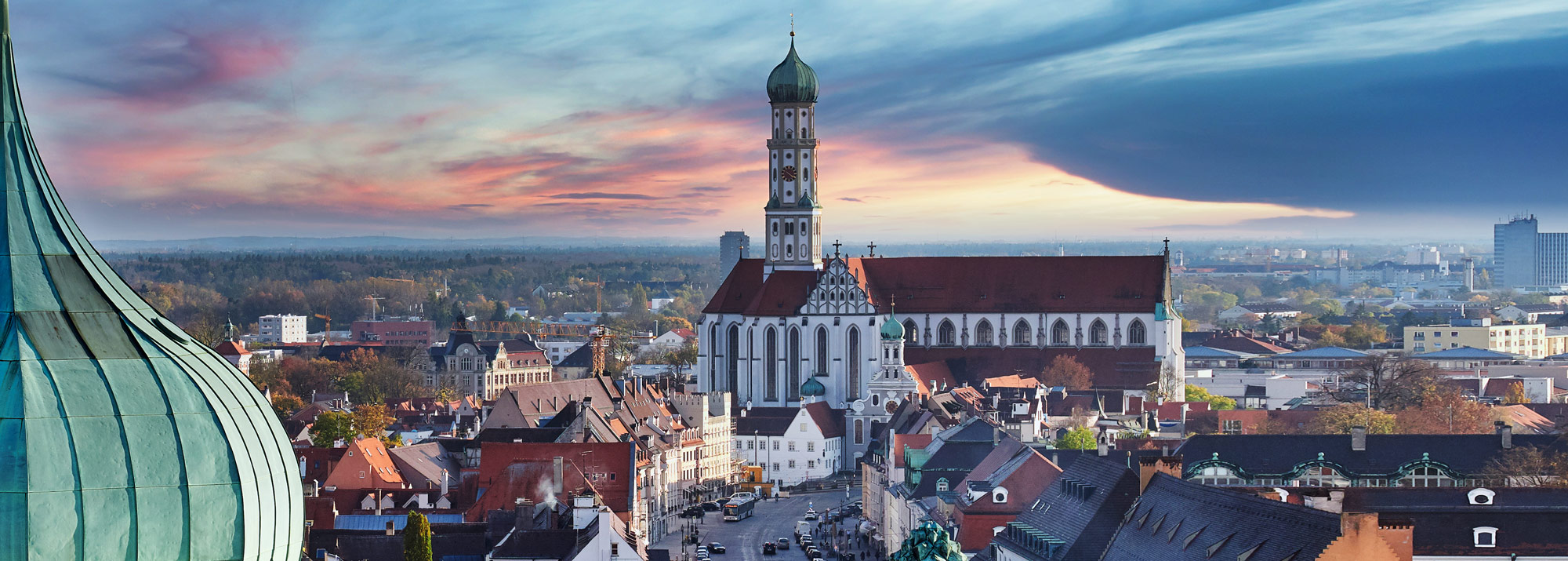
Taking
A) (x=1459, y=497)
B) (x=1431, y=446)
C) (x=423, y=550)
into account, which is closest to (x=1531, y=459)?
(x=1431, y=446)

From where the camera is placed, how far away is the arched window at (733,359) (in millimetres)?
123000

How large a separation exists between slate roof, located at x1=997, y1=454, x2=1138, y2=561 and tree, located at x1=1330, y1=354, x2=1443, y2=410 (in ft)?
162

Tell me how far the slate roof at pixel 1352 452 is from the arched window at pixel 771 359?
2304 inches

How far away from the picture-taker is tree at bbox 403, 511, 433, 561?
165 ft

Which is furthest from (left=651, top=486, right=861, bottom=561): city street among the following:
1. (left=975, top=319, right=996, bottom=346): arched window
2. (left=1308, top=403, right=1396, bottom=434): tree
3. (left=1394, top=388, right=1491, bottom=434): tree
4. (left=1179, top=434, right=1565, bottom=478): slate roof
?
(left=975, top=319, right=996, bottom=346): arched window

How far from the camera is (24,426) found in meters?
12.2

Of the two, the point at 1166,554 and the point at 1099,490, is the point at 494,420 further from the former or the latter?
the point at 1166,554

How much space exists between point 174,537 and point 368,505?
5326 cm

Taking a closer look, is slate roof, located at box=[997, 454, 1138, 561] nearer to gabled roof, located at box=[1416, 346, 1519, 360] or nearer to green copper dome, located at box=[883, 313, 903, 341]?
green copper dome, located at box=[883, 313, 903, 341]

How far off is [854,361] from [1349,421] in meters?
40.8

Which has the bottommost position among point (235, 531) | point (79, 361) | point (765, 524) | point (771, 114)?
point (765, 524)

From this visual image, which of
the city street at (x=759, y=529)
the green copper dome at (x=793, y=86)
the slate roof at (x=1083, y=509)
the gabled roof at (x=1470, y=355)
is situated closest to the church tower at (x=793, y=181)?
the green copper dome at (x=793, y=86)

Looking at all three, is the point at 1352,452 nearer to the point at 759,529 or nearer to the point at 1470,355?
the point at 759,529

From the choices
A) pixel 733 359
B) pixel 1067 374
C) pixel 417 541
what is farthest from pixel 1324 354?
pixel 417 541
